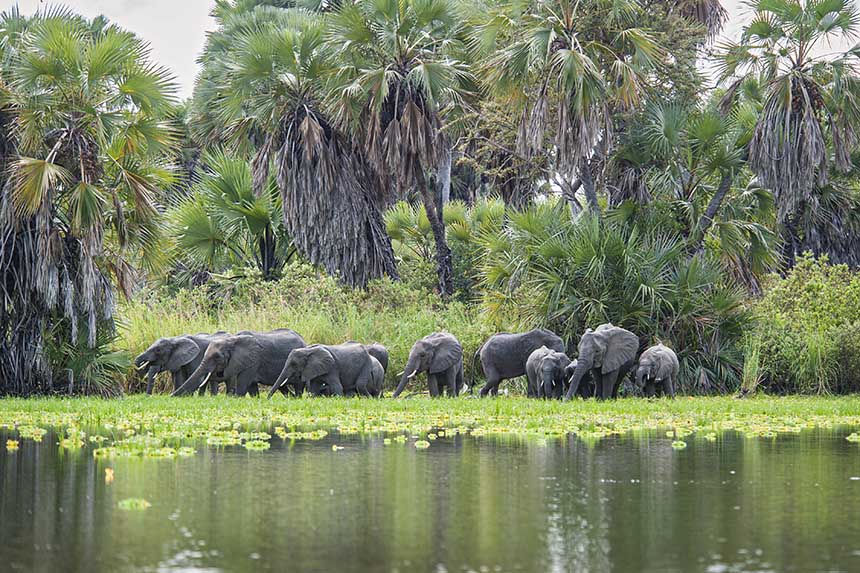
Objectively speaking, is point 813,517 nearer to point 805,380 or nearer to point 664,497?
point 664,497

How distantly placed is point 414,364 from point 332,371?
5.04 feet

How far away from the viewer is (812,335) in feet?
76.9

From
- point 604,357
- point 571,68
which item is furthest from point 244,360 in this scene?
point 571,68

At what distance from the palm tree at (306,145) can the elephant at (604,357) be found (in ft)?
35.6

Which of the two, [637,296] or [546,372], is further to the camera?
[637,296]

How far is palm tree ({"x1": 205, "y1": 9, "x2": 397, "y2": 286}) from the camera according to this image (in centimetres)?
3009

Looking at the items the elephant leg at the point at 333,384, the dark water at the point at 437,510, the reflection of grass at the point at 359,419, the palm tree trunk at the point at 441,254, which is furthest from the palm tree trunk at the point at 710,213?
the dark water at the point at 437,510

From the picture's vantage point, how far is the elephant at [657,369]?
68.6 feet

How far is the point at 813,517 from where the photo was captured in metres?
7.90

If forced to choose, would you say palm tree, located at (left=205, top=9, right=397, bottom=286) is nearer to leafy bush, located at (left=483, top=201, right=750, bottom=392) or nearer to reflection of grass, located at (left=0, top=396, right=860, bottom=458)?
leafy bush, located at (left=483, top=201, right=750, bottom=392)

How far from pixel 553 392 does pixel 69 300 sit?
26.8 feet

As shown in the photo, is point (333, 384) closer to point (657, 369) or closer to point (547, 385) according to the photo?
point (547, 385)

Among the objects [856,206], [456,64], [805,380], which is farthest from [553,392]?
[856,206]

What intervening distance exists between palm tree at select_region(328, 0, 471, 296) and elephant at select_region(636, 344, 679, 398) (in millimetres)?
9809
